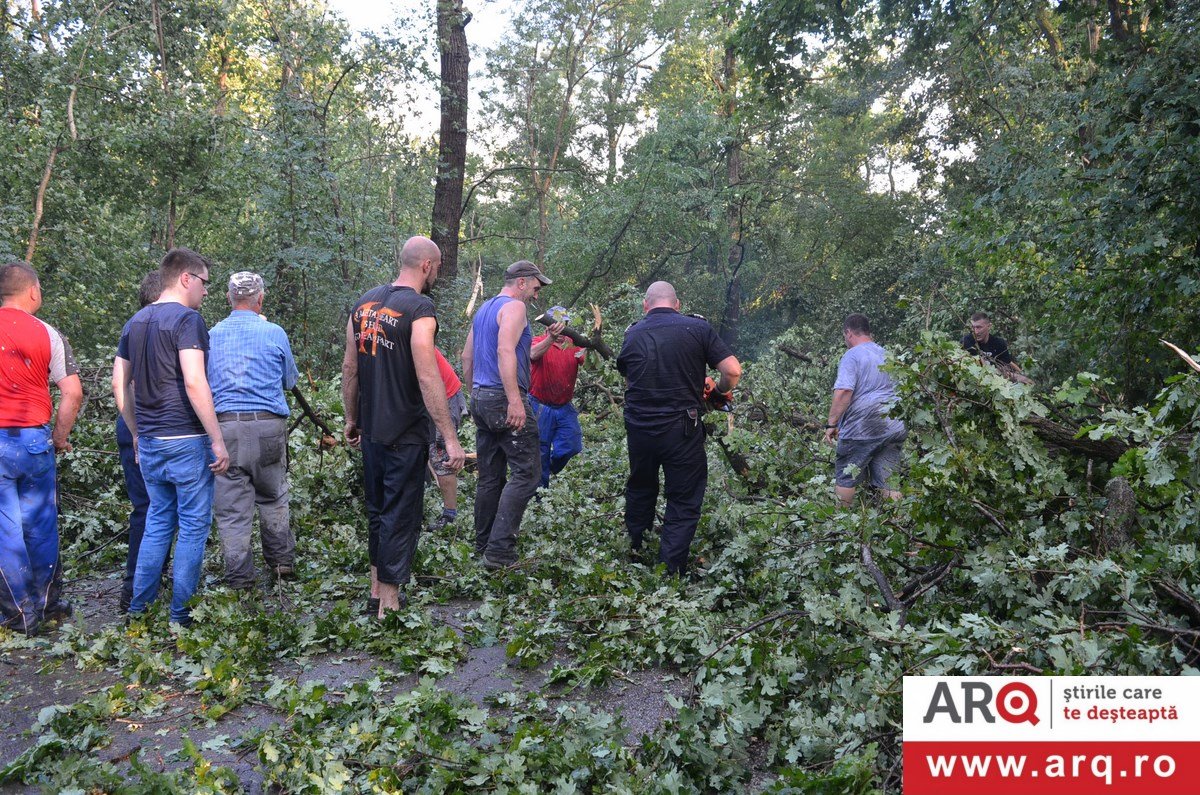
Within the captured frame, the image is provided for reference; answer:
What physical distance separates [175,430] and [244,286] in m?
1.13

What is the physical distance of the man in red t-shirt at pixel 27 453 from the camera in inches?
195

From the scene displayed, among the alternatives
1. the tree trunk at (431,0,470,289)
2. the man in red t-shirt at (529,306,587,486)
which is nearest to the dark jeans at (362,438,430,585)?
the man in red t-shirt at (529,306,587,486)

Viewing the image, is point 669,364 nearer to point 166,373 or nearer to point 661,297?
point 661,297

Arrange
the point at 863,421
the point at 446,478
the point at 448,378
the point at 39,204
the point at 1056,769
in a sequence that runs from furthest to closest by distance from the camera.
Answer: the point at 39,204 → the point at 448,378 → the point at 446,478 → the point at 863,421 → the point at 1056,769

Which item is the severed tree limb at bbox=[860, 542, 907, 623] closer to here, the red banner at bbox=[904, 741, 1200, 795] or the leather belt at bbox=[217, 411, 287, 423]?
the red banner at bbox=[904, 741, 1200, 795]

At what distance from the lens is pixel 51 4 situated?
1447 centimetres

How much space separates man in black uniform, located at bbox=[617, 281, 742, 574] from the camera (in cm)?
549

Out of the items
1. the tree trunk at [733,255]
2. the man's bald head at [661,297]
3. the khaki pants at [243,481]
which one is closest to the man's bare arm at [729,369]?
the man's bald head at [661,297]

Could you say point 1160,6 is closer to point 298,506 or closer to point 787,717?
point 787,717

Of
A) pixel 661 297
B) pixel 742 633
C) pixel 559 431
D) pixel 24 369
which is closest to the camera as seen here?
pixel 742 633

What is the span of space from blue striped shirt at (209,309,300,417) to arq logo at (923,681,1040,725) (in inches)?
166

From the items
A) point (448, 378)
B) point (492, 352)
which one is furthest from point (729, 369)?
point (448, 378)

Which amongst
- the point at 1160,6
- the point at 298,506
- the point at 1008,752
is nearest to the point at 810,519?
the point at 1008,752

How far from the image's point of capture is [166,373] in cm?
484
